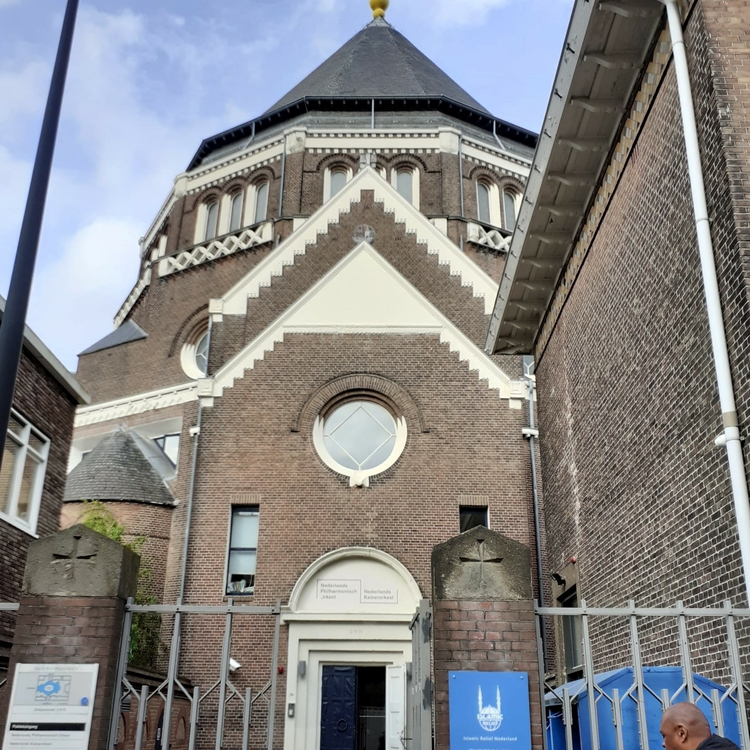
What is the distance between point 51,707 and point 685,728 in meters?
4.57

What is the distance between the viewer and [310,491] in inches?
818

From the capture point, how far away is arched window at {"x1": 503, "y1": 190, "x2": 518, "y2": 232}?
32.7 meters

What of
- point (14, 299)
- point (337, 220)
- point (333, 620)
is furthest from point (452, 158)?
point (14, 299)

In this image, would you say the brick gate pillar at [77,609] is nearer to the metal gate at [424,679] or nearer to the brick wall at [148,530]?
the metal gate at [424,679]

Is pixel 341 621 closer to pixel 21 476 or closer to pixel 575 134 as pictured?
pixel 21 476

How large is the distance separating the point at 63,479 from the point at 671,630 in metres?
12.3

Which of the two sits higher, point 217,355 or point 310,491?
point 217,355

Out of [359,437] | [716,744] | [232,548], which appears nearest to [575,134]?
[716,744]

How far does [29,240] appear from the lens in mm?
6844

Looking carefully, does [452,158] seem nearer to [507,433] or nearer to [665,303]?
[507,433]

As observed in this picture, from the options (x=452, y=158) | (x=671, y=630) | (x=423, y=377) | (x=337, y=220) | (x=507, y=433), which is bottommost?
(x=671, y=630)

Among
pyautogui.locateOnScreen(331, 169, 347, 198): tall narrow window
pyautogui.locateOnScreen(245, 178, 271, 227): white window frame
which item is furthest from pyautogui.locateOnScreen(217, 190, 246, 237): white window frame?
pyautogui.locateOnScreen(331, 169, 347, 198): tall narrow window

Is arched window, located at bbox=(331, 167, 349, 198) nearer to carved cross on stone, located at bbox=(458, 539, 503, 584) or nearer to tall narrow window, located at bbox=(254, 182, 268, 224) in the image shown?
tall narrow window, located at bbox=(254, 182, 268, 224)

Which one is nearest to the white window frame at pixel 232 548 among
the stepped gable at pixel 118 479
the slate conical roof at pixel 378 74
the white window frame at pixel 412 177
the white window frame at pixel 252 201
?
the stepped gable at pixel 118 479
